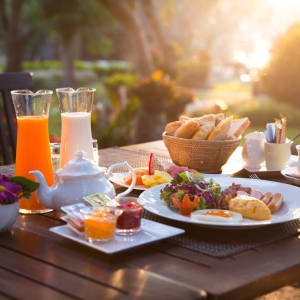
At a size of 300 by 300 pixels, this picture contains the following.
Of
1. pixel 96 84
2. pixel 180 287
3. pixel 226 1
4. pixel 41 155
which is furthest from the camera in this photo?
pixel 226 1

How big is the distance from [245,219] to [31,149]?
0.65 metres

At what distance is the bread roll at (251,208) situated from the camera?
4.89 ft

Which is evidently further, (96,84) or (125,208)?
(96,84)

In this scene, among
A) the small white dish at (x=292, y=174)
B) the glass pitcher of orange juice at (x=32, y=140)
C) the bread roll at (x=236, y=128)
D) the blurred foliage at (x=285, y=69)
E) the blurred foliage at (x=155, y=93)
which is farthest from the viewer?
the blurred foliage at (x=285, y=69)

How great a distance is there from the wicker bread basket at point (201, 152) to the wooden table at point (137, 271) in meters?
0.75

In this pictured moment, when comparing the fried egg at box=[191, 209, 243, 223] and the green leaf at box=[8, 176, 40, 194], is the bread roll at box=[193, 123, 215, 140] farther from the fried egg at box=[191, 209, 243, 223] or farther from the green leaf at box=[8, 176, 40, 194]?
the green leaf at box=[8, 176, 40, 194]

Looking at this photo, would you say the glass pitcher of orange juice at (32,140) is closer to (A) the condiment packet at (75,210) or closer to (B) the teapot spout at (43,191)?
(B) the teapot spout at (43,191)

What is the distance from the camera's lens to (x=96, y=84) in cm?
1542

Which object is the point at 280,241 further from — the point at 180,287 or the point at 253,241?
the point at 180,287

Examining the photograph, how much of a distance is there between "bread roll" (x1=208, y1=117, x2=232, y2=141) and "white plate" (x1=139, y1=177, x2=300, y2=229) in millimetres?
A: 289

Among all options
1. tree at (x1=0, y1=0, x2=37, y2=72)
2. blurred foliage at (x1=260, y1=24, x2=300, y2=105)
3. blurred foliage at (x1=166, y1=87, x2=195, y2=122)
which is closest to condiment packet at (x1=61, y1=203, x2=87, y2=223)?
blurred foliage at (x1=166, y1=87, x2=195, y2=122)

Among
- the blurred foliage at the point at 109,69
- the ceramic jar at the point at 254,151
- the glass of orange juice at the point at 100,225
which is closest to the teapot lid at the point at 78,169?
the glass of orange juice at the point at 100,225

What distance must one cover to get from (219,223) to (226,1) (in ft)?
69.0

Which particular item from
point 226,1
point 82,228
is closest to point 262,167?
point 82,228
